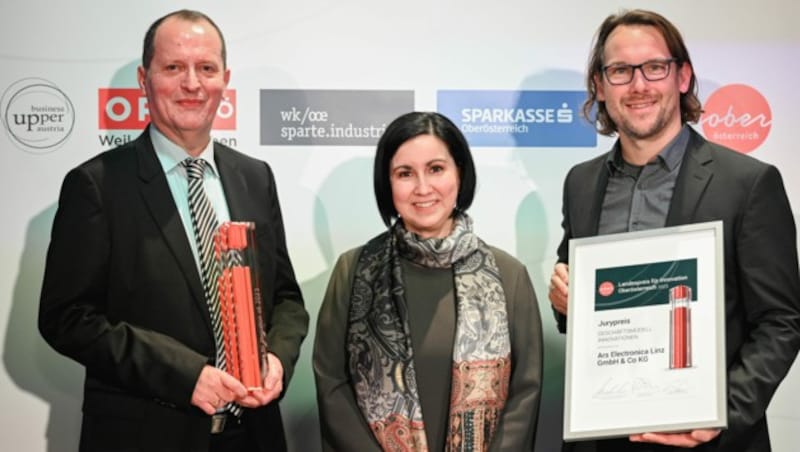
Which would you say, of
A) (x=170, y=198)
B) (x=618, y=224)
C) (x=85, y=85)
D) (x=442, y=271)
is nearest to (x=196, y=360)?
(x=170, y=198)

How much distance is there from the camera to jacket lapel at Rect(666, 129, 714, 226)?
2891mm

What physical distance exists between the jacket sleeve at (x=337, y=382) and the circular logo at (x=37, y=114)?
1.48 meters

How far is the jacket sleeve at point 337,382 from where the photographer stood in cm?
295

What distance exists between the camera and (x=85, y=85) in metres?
3.91

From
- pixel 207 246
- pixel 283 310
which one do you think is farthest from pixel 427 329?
pixel 207 246

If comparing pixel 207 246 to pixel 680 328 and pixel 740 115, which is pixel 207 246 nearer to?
pixel 680 328

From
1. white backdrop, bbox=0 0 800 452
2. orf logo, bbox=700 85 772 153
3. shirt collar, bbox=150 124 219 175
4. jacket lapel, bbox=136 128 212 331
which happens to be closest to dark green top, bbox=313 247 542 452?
jacket lapel, bbox=136 128 212 331

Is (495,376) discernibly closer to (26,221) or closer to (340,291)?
(340,291)

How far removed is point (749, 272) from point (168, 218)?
5.71ft

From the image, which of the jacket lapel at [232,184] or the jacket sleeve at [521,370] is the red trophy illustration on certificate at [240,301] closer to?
the jacket lapel at [232,184]

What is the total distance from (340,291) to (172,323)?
545 millimetres

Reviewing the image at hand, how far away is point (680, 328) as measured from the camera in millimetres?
2688

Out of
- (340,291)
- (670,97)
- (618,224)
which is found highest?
(670,97)
